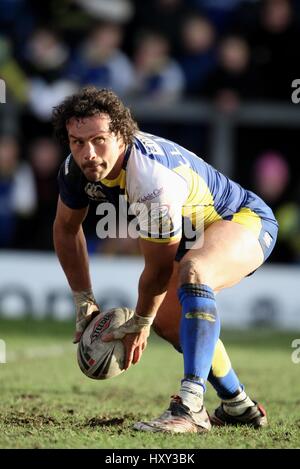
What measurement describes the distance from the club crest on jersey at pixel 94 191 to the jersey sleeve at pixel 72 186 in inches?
2.3

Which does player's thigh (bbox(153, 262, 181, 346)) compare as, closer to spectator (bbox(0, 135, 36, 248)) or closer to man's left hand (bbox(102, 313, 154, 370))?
man's left hand (bbox(102, 313, 154, 370))

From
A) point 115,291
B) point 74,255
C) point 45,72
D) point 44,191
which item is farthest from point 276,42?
point 74,255

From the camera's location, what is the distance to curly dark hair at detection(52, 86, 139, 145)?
215 inches

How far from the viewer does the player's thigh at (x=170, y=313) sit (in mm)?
6023

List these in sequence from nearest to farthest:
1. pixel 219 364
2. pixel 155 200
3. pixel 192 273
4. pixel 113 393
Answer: pixel 155 200 < pixel 192 273 < pixel 219 364 < pixel 113 393

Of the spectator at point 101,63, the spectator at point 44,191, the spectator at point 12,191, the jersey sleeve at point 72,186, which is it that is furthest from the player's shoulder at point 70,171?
the spectator at point 101,63

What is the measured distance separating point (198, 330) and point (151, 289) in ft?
1.12

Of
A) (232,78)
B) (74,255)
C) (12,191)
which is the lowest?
(12,191)

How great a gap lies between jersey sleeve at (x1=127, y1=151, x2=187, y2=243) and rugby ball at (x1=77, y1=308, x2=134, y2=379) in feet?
2.27

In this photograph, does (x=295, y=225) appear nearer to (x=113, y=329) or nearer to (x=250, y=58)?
(x=250, y=58)

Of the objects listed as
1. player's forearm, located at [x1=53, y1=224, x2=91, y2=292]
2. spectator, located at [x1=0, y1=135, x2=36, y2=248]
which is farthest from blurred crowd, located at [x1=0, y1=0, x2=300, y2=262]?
player's forearm, located at [x1=53, y1=224, x2=91, y2=292]

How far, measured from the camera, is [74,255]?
6.07 metres

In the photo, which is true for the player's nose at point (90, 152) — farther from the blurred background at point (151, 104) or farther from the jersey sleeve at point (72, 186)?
the blurred background at point (151, 104)

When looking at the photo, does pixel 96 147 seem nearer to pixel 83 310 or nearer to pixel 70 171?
pixel 70 171
